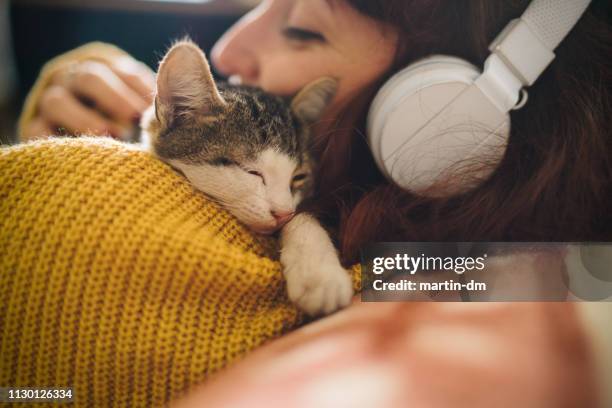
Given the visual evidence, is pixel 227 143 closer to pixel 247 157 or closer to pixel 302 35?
pixel 247 157

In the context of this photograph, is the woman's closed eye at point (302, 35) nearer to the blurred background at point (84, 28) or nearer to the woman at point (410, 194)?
the woman at point (410, 194)

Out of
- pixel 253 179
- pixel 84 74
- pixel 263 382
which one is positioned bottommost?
pixel 263 382

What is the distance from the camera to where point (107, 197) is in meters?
0.49

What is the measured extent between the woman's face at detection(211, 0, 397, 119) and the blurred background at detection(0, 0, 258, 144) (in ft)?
0.16

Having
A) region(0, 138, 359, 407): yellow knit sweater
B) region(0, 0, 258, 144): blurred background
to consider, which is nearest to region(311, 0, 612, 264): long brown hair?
region(0, 138, 359, 407): yellow knit sweater

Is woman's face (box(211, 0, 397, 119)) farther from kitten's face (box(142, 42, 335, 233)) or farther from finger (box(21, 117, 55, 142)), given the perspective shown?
finger (box(21, 117, 55, 142))

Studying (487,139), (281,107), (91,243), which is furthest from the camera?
(281,107)

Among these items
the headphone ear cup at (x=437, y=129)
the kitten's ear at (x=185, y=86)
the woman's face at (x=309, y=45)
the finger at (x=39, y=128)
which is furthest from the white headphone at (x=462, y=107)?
the finger at (x=39, y=128)

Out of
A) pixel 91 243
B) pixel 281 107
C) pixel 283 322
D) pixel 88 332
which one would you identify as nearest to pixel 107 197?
pixel 91 243

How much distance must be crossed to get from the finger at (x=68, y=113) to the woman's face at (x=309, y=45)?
→ 268mm

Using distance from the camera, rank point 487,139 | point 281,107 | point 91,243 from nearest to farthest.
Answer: point 91,243, point 487,139, point 281,107

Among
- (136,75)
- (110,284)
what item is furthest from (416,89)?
(136,75)

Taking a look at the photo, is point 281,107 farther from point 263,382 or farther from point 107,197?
point 263,382

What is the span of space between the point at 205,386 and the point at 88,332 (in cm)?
15
